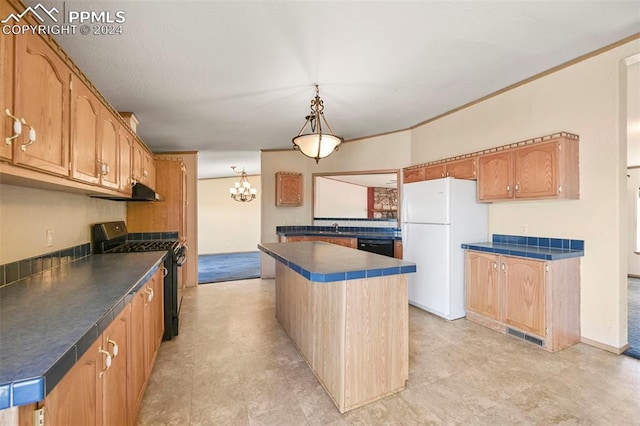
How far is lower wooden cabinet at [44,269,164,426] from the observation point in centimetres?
88

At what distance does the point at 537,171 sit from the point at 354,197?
12.6 feet

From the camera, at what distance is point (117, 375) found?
1330 mm

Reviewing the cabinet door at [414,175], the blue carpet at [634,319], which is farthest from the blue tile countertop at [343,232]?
the blue carpet at [634,319]

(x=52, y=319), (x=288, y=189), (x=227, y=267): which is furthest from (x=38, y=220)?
(x=227, y=267)

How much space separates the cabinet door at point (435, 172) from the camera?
12.6 feet

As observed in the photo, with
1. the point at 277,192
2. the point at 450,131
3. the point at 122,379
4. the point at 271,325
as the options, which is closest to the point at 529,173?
the point at 450,131

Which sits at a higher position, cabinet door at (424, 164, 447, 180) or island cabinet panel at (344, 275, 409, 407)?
cabinet door at (424, 164, 447, 180)

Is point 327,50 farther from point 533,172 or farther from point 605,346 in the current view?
point 605,346

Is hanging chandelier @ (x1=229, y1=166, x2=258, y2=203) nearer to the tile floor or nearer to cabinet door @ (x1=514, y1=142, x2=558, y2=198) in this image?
the tile floor

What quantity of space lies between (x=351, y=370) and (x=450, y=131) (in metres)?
3.46

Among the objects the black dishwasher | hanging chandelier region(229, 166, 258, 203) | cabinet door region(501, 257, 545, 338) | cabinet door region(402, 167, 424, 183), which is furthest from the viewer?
hanging chandelier region(229, 166, 258, 203)

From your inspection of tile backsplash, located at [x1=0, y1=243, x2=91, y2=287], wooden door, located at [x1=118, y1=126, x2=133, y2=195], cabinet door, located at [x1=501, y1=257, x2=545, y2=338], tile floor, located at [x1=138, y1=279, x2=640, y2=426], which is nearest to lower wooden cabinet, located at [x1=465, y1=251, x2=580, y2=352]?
cabinet door, located at [x1=501, y1=257, x2=545, y2=338]

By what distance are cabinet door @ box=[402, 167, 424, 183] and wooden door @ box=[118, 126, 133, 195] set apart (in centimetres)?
363

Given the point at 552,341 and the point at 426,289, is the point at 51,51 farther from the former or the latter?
the point at 552,341
